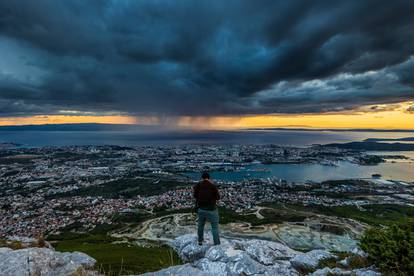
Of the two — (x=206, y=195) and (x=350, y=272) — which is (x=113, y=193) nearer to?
(x=206, y=195)

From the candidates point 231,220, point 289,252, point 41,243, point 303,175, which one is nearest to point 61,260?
point 41,243

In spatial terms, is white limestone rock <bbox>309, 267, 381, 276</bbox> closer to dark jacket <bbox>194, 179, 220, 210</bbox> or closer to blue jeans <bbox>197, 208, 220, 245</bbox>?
blue jeans <bbox>197, 208, 220, 245</bbox>

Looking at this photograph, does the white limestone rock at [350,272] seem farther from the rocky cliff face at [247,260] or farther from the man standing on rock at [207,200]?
the man standing on rock at [207,200]

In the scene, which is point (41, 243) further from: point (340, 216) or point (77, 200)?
point (77, 200)

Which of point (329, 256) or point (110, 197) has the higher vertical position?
point (329, 256)

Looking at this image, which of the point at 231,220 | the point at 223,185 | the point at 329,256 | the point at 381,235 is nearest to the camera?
the point at 381,235

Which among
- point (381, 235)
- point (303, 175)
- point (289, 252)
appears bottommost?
point (303, 175)

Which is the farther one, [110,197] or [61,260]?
[110,197]
